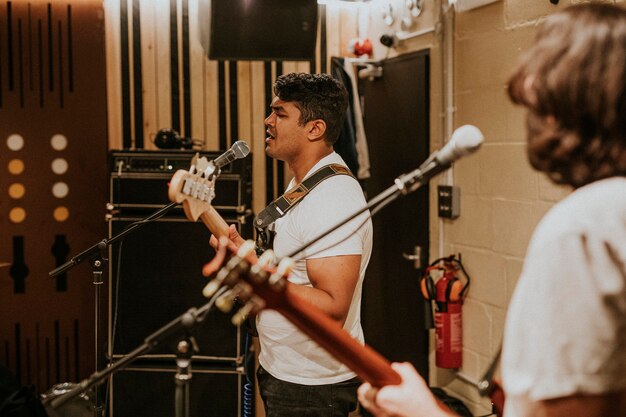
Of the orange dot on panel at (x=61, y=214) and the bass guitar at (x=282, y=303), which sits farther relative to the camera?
the orange dot on panel at (x=61, y=214)

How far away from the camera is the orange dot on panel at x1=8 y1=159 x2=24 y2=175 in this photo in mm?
4254

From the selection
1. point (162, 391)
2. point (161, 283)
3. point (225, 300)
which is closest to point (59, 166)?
point (161, 283)

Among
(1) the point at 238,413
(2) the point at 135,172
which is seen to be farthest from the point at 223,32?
(1) the point at 238,413

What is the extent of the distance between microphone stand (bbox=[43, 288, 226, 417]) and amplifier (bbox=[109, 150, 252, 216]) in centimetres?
224

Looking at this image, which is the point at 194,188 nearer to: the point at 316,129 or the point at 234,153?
the point at 234,153

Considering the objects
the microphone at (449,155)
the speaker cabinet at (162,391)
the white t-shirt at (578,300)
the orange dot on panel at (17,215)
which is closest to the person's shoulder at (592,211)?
the white t-shirt at (578,300)

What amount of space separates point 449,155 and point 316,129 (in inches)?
41.8

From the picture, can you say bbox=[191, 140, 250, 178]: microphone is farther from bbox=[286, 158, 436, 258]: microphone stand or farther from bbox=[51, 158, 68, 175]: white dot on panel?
bbox=[51, 158, 68, 175]: white dot on panel

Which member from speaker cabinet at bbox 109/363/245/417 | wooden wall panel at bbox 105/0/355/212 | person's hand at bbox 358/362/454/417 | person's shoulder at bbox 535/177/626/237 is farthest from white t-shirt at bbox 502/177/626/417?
wooden wall panel at bbox 105/0/355/212

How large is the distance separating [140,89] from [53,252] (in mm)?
1091

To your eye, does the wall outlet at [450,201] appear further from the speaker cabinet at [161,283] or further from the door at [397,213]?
the speaker cabinet at [161,283]

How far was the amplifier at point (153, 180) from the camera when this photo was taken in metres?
3.65

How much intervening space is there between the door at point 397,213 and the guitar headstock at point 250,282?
2564 mm

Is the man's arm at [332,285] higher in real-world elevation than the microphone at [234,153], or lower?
lower
